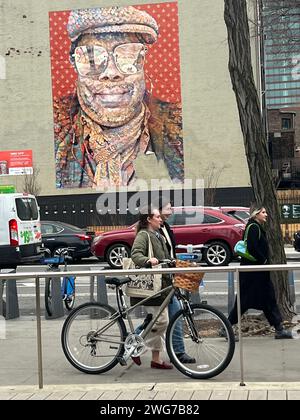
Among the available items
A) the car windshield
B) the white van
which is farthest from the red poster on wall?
the car windshield

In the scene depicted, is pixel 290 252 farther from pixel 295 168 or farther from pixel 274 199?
pixel 295 168

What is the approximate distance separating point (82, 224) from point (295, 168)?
28850 mm

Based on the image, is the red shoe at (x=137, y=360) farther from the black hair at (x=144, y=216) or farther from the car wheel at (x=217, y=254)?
the car wheel at (x=217, y=254)

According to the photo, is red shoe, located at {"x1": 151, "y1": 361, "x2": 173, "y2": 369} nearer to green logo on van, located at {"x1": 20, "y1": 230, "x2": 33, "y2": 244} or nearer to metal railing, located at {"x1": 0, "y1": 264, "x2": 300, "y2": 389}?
metal railing, located at {"x1": 0, "y1": 264, "x2": 300, "y2": 389}

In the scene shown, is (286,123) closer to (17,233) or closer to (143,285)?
(17,233)

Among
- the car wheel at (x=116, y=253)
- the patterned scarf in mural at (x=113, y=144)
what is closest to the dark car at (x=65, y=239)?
the car wheel at (x=116, y=253)

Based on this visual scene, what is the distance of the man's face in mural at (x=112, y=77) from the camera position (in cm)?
4150

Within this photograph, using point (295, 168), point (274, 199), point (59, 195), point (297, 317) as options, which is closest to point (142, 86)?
point (59, 195)

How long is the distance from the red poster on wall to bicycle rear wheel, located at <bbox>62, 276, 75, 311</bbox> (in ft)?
121

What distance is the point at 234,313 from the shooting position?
6.33m

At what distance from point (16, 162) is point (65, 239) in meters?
22.2

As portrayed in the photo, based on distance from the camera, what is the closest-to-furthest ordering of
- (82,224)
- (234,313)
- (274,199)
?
1. (234,313)
2. (274,199)
3. (82,224)

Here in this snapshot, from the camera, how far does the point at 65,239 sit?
2228 centimetres

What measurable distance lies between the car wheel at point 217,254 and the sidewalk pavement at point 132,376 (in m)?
12.6
